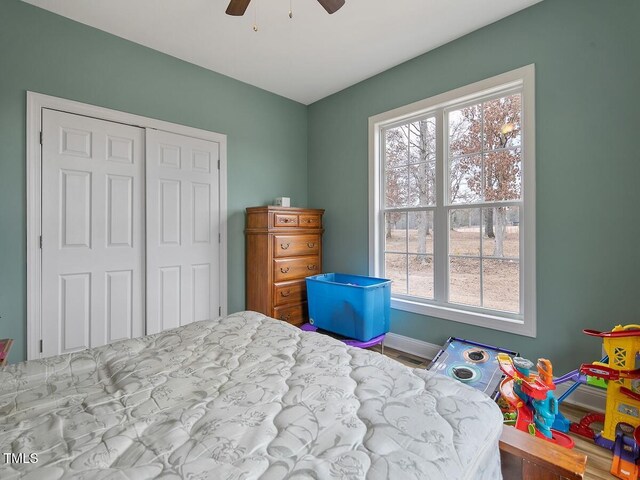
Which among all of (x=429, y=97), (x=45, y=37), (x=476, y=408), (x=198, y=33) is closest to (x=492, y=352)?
(x=476, y=408)

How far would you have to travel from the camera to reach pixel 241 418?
81 centimetres

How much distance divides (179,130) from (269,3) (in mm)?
1337

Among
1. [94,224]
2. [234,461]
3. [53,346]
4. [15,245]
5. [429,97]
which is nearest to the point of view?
[234,461]

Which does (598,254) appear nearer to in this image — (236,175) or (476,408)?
(476,408)

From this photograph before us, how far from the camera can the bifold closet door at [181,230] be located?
2.66 meters

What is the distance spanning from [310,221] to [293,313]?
3.34 feet

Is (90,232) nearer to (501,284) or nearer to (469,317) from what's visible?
(469,317)

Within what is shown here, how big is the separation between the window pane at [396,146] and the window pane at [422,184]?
0.16 meters

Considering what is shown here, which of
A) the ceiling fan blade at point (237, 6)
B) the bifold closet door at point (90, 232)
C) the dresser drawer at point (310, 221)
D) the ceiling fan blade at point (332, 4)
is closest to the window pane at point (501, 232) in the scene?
the dresser drawer at point (310, 221)

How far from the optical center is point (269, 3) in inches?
83.3

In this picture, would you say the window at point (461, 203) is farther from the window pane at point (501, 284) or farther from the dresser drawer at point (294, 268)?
the dresser drawer at point (294, 268)

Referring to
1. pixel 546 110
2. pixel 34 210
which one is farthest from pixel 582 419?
pixel 34 210

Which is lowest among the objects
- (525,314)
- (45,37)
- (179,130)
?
(525,314)

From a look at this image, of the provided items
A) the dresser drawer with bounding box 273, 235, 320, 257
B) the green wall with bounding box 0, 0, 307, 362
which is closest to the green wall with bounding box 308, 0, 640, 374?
the dresser drawer with bounding box 273, 235, 320, 257
